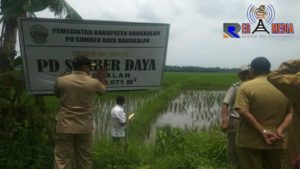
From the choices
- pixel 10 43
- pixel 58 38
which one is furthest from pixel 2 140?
pixel 10 43

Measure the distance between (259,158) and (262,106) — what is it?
56cm

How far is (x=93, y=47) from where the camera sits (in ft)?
19.7

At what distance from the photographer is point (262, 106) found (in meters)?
4.66

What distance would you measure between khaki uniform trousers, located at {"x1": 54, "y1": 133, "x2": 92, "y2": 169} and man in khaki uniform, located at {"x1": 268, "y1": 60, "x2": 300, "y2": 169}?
8.03 feet

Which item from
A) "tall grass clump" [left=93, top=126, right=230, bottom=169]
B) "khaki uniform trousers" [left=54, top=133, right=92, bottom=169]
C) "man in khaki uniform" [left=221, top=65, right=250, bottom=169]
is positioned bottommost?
"tall grass clump" [left=93, top=126, right=230, bottom=169]

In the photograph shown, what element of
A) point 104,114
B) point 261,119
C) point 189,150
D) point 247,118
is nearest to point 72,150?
point 247,118

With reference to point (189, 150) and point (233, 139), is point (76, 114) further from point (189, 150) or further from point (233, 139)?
point (189, 150)

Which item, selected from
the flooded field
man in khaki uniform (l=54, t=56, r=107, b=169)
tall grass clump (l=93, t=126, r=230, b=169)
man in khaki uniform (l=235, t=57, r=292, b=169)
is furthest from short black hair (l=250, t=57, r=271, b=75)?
the flooded field

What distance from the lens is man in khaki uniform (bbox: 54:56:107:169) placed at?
5.14m

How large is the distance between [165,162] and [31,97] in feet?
6.63

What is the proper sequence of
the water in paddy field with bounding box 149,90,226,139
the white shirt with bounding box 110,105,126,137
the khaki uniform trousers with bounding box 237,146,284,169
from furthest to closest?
1. the water in paddy field with bounding box 149,90,226,139
2. the white shirt with bounding box 110,105,126,137
3. the khaki uniform trousers with bounding box 237,146,284,169

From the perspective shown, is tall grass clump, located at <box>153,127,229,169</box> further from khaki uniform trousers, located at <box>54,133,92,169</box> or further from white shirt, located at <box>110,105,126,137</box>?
khaki uniform trousers, located at <box>54,133,92,169</box>

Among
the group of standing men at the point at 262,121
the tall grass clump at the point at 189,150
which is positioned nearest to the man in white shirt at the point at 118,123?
the tall grass clump at the point at 189,150

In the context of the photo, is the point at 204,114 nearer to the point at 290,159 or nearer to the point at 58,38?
the point at 58,38
